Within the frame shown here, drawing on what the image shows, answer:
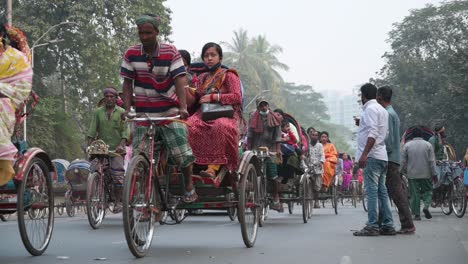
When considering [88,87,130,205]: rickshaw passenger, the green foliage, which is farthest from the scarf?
the green foliage

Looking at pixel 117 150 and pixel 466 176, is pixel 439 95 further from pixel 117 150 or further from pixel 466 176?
pixel 117 150

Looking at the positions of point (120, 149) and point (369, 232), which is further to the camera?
point (120, 149)

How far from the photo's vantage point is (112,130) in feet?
44.8

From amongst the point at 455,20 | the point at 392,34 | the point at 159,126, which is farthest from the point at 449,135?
the point at 159,126

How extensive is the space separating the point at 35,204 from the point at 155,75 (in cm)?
170

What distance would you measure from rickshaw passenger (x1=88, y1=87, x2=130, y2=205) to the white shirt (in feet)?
12.7

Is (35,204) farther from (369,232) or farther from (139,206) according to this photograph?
(369,232)

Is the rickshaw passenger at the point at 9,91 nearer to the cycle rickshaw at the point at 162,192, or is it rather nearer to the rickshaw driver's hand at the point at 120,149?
the cycle rickshaw at the point at 162,192

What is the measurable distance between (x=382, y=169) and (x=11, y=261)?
5.87m

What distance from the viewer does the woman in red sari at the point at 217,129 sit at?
30.1 ft

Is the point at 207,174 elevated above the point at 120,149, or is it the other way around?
the point at 120,149

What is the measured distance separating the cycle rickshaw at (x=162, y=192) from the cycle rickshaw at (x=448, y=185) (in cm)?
951

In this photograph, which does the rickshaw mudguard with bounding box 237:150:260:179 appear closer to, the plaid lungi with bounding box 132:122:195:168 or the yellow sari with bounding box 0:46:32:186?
the plaid lungi with bounding box 132:122:195:168

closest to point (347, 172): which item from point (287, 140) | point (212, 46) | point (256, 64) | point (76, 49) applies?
point (287, 140)
